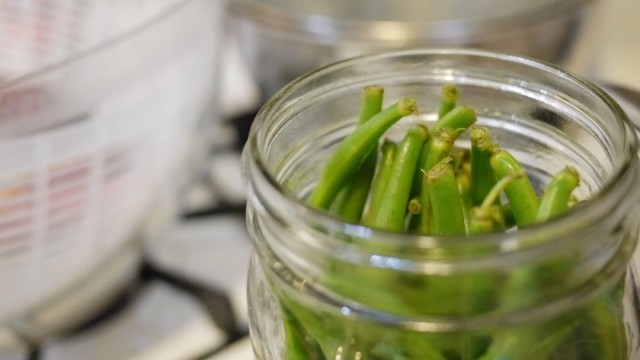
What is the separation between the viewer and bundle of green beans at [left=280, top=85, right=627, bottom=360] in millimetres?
249

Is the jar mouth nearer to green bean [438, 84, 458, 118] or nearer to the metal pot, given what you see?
green bean [438, 84, 458, 118]

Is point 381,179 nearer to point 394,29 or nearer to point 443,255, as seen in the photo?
point 443,255

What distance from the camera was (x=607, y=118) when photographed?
288 mm

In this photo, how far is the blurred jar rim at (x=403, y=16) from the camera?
0.51 meters

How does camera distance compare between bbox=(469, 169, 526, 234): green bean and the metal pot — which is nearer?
bbox=(469, 169, 526, 234): green bean

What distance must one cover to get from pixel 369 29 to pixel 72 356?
0.87ft

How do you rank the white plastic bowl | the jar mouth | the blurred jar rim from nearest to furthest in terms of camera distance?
the jar mouth
the white plastic bowl
the blurred jar rim

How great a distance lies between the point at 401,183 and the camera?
29cm

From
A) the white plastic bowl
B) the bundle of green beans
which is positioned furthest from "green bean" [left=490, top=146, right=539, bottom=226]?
the white plastic bowl

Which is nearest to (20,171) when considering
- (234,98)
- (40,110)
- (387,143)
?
(40,110)

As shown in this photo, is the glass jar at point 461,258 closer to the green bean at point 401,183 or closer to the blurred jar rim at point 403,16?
the green bean at point 401,183

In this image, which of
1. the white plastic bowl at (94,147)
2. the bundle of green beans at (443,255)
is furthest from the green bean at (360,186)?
the white plastic bowl at (94,147)

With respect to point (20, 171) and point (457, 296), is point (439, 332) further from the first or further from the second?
point (20, 171)

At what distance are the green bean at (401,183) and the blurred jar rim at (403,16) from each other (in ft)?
0.76
